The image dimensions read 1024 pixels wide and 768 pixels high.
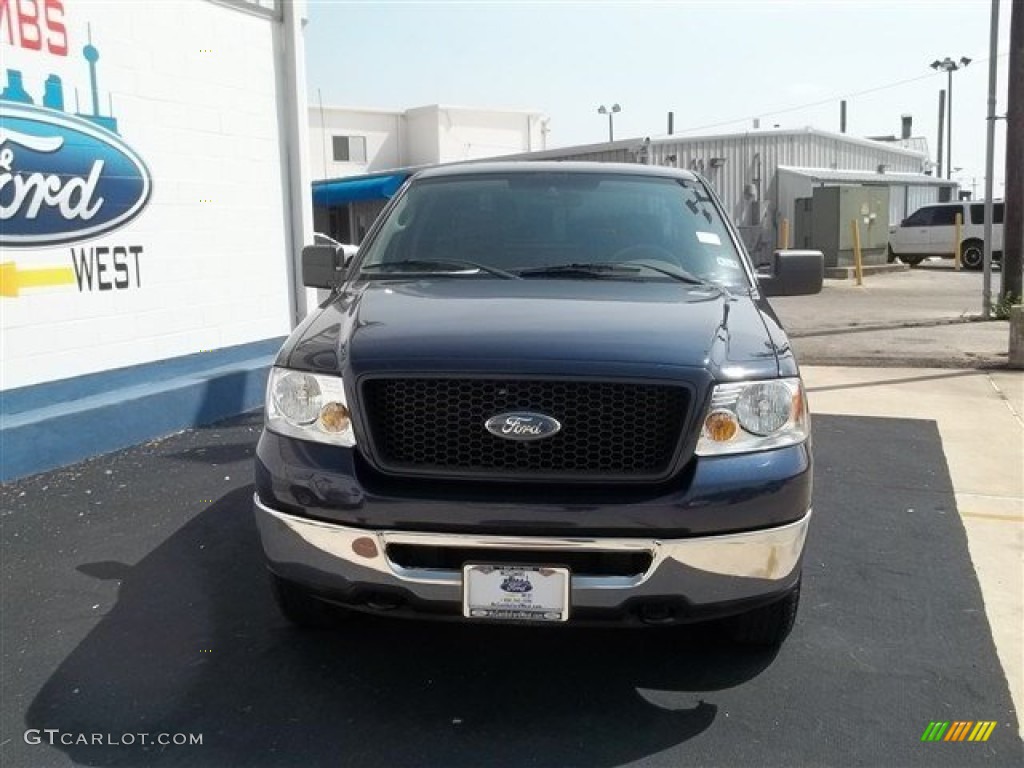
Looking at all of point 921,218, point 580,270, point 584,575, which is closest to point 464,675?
point 584,575

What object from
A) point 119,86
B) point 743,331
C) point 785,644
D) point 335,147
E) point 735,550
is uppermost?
point 335,147

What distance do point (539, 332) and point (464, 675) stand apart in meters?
1.21

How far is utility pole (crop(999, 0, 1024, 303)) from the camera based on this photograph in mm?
12641

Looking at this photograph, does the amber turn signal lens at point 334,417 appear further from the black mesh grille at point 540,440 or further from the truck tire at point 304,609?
the truck tire at point 304,609

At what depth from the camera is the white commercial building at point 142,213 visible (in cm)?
613

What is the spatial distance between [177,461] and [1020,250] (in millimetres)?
11081

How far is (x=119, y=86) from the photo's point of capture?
698cm

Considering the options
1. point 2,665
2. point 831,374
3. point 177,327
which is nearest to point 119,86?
point 177,327

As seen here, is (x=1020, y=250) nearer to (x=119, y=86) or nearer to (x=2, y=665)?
(x=119, y=86)

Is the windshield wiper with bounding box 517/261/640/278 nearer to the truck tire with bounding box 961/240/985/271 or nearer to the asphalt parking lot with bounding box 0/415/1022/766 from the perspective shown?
the asphalt parking lot with bounding box 0/415/1022/766

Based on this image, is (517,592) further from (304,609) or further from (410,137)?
(410,137)

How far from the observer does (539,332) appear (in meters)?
3.11

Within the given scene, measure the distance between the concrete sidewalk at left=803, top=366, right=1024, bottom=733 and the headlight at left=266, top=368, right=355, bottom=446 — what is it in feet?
7.76
